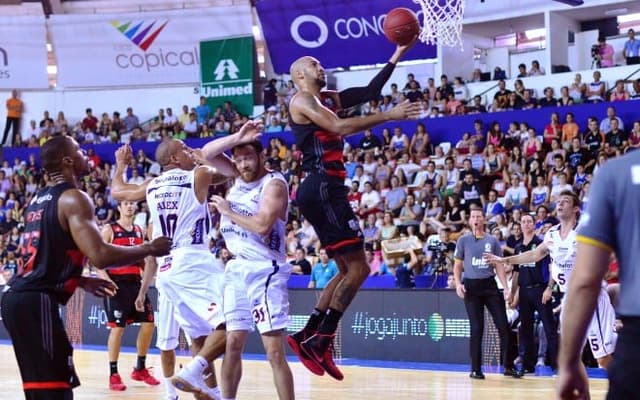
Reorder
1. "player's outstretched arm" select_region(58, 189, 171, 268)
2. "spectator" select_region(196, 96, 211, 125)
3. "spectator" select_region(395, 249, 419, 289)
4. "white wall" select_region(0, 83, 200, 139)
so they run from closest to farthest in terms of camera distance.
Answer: "player's outstretched arm" select_region(58, 189, 171, 268) < "spectator" select_region(395, 249, 419, 289) < "spectator" select_region(196, 96, 211, 125) < "white wall" select_region(0, 83, 200, 139)

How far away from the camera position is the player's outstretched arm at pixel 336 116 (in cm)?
733

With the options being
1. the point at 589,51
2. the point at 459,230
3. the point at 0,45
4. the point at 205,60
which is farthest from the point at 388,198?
the point at 0,45

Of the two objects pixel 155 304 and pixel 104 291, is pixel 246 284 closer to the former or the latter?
pixel 104 291

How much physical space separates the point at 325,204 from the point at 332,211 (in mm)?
79

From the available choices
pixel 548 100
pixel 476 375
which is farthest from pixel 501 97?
pixel 476 375

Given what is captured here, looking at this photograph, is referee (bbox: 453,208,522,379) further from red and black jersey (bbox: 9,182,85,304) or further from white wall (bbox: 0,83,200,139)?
white wall (bbox: 0,83,200,139)

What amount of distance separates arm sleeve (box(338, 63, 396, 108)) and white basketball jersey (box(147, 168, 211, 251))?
5.40 ft

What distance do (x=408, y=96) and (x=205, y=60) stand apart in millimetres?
7747

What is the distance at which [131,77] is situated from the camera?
103 ft

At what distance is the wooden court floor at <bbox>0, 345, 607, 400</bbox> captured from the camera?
11.0 meters

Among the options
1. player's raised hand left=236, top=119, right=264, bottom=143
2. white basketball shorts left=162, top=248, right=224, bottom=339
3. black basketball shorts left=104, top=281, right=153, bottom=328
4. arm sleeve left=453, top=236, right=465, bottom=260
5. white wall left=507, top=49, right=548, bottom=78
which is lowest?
black basketball shorts left=104, top=281, right=153, bottom=328

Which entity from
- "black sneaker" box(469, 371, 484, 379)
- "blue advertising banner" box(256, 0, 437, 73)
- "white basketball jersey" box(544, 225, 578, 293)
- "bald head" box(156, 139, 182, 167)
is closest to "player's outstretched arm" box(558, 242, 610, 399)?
"bald head" box(156, 139, 182, 167)

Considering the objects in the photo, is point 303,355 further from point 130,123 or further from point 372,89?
point 130,123

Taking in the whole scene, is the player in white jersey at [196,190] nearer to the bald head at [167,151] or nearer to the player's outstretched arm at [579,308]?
the bald head at [167,151]
